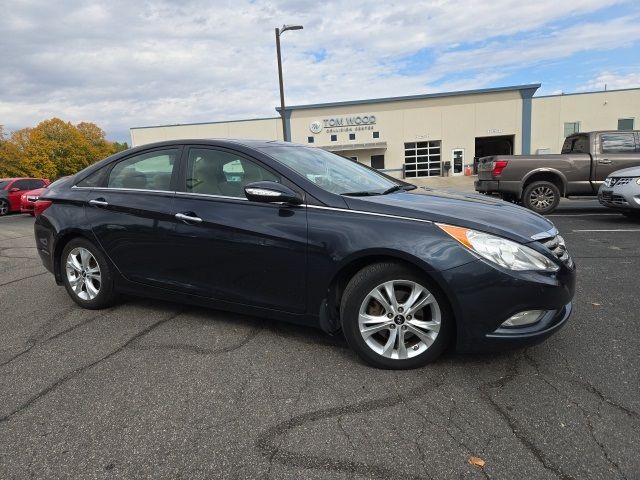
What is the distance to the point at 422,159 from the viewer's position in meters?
36.5

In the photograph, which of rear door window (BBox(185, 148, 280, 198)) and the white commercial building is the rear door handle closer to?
rear door window (BBox(185, 148, 280, 198))

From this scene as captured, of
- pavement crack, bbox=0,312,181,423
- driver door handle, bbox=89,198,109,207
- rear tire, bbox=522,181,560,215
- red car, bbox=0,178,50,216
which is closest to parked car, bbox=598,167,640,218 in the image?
rear tire, bbox=522,181,560,215

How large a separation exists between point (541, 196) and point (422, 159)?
88.0 ft

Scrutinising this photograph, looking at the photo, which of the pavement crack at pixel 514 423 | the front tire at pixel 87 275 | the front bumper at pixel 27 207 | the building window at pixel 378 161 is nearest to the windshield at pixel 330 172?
the pavement crack at pixel 514 423

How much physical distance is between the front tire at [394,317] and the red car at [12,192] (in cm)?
1769

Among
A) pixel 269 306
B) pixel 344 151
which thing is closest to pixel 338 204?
pixel 269 306

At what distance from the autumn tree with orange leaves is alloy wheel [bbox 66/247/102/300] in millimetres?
66112

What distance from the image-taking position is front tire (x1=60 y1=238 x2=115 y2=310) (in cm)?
407

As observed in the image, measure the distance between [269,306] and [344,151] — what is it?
34678 mm

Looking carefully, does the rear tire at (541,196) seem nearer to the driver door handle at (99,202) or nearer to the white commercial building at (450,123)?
the driver door handle at (99,202)

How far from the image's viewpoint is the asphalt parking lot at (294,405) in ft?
6.95

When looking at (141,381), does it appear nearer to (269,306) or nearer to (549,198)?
(269,306)

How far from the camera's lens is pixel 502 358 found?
121 inches

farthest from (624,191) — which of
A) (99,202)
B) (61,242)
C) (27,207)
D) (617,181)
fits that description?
(27,207)
